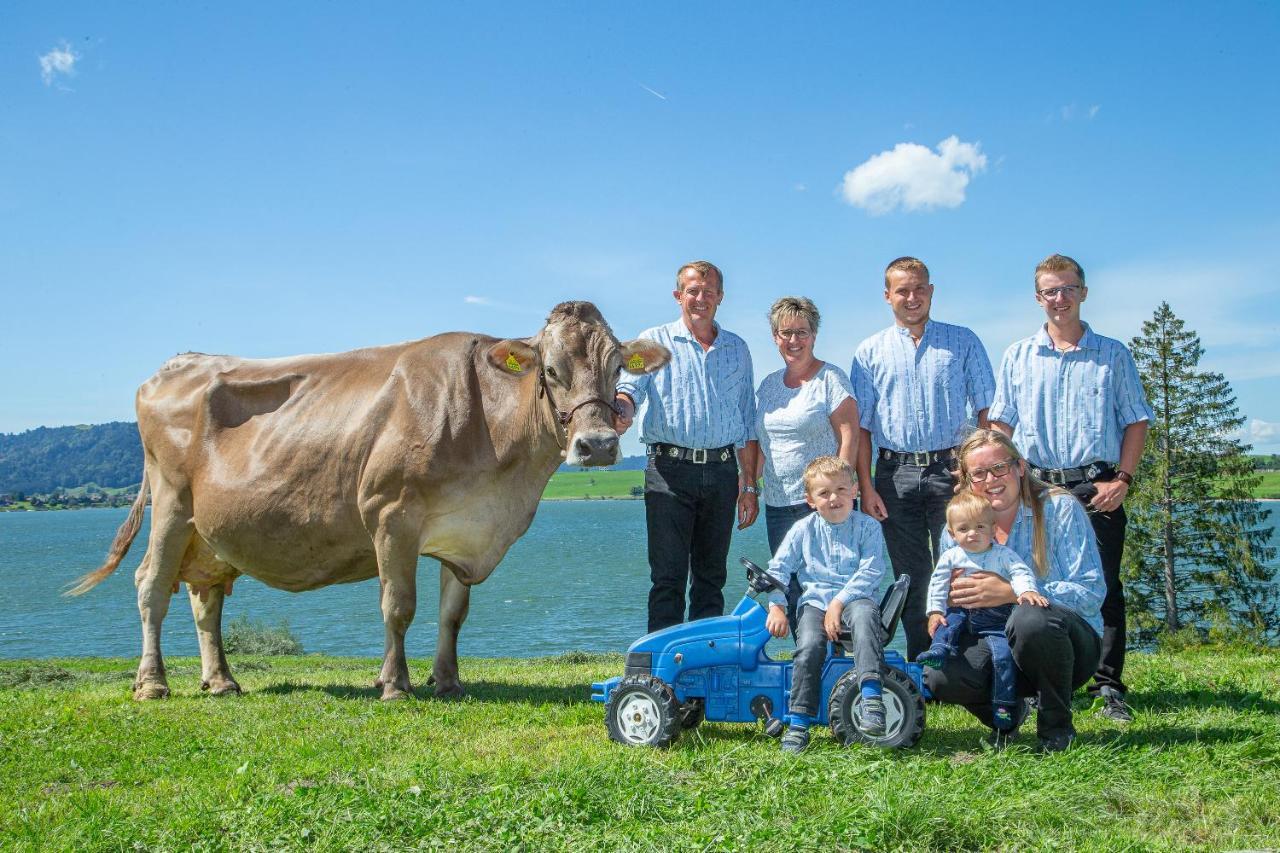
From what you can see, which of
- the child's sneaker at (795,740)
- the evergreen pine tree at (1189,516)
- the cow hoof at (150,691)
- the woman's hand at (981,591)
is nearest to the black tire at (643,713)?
the child's sneaker at (795,740)

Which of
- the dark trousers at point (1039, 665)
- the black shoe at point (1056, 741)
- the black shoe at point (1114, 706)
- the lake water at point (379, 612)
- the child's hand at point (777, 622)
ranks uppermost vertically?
the child's hand at point (777, 622)

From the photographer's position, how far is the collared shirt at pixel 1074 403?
674 cm

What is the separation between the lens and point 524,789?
4.82 meters

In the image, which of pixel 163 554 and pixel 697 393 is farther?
pixel 163 554

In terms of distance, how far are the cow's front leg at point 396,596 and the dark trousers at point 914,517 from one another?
141 inches

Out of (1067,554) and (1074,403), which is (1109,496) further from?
(1067,554)

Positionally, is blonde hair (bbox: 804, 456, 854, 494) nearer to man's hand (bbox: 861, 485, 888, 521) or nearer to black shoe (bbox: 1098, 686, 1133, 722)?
man's hand (bbox: 861, 485, 888, 521)

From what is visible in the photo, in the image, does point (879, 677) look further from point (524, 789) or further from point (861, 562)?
point (524, 789)

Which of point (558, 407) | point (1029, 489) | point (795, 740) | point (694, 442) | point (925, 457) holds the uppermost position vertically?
point (558, 407)

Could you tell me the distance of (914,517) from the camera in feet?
23.8

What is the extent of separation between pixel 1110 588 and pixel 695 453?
116 inches

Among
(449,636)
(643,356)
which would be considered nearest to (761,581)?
(643,356)

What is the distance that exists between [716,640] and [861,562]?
0.95 m

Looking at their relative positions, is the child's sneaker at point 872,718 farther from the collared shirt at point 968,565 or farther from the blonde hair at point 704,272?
the blonde hair at point 704,272
